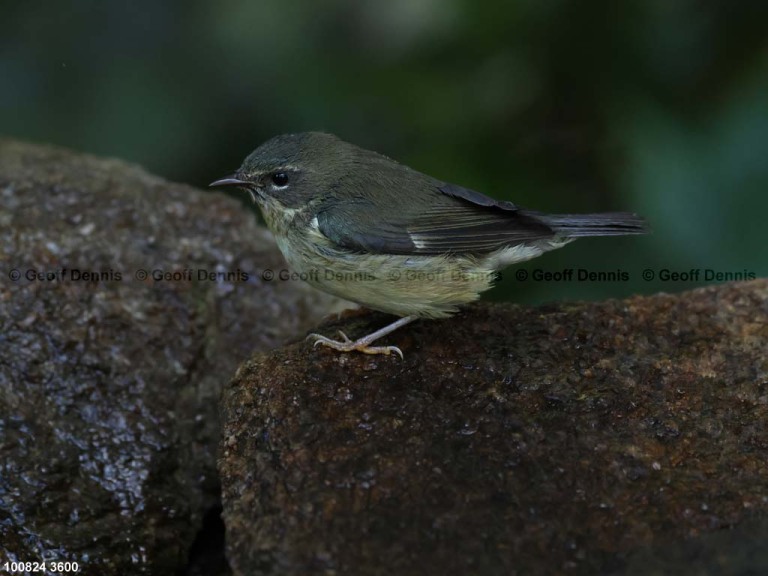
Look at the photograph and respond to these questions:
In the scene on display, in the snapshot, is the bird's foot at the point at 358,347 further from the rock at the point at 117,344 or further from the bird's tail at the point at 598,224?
the bird's tail at the point at 598,224

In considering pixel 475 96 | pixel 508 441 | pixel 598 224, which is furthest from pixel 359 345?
pixel 475 96

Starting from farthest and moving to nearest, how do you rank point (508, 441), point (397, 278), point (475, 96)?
point (475, 96), point (397, 278), point (508, 441)

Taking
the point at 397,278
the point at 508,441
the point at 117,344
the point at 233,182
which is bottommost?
the point at 117,344

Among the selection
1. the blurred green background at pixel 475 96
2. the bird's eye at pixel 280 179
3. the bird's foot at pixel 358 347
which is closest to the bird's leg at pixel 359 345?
the bird's foot at pixel 358 347

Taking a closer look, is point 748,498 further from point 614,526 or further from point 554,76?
point 554,76

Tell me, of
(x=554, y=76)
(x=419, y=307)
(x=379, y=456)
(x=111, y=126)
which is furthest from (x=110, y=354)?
(x=554, y=76)

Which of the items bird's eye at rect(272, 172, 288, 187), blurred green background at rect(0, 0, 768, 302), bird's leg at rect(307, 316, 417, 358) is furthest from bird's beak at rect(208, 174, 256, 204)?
blurred green background at rect(0, 0, 768, 302)

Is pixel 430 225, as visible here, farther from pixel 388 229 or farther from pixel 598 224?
pixel 598 224
